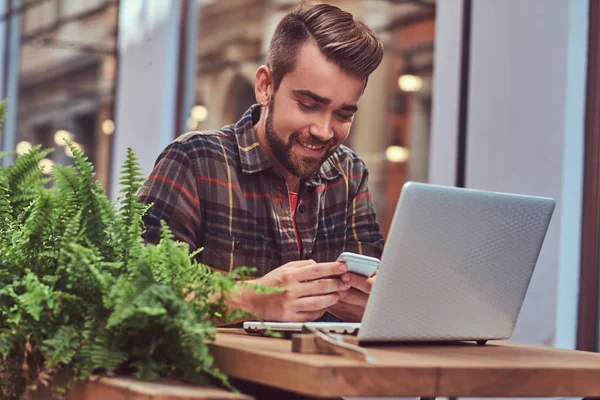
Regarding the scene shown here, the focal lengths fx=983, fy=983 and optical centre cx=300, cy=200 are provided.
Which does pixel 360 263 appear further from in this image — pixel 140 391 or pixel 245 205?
pixel 245 205

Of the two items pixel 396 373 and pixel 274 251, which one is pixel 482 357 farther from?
pixel 274 251

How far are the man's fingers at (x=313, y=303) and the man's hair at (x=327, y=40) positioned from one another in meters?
0.74

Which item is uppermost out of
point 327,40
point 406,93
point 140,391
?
point 406,93

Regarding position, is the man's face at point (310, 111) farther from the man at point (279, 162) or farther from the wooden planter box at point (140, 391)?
the wooden planter box at point (140, 391)

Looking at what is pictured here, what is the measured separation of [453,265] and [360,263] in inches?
8.3

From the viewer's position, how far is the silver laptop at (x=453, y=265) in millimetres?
1696

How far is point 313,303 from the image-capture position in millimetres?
1930

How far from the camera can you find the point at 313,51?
248 cm

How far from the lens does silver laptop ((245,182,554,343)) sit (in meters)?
1.70

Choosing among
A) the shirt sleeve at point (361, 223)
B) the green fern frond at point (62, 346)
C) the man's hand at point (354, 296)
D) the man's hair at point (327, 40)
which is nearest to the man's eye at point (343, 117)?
the man's hair at point (327, 40)

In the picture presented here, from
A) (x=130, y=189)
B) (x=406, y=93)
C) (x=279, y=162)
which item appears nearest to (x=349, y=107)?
(x=279, y=162)

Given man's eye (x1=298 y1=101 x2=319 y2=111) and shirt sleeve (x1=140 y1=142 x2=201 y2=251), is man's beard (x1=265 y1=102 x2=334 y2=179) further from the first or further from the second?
shirt sleeve (x1=140 y1=142 x2=201 y2=251)

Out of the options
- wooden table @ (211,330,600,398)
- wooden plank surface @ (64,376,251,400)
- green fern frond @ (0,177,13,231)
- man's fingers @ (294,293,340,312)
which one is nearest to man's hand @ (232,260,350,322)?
man's fingers @ (294,293,340,312)

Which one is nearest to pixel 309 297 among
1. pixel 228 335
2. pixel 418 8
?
pixel 228 335
